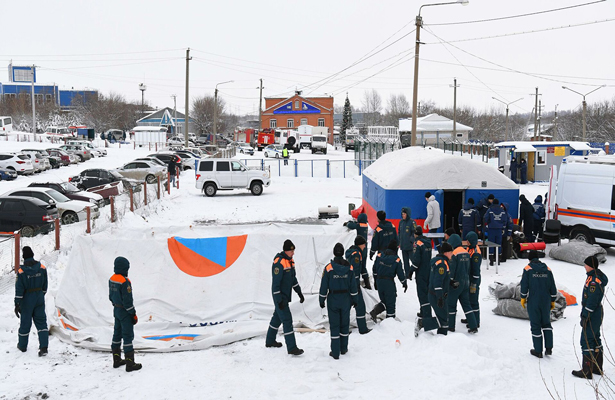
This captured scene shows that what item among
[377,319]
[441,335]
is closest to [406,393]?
[441,335]

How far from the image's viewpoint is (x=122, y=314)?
27.0 feet

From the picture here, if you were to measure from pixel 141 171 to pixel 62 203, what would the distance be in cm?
1372

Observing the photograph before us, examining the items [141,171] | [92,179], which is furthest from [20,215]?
[141,171]

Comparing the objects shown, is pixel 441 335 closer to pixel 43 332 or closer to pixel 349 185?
pixel 43 332

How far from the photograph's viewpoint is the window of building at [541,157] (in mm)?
33344

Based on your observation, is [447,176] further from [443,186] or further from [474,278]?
[474,278]

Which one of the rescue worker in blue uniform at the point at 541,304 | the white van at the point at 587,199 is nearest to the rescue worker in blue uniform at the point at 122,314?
the rescue worker in blue uniform at the point at 541,304

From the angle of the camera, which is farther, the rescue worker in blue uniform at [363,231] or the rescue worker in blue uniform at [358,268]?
the rescue worker in blue uniform at [363,231]

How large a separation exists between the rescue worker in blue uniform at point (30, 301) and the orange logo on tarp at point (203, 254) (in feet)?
8.14

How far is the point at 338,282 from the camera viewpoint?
8570 mm

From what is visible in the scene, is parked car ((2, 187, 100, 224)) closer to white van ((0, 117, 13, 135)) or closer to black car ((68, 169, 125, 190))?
black car ((68, 169, 125, 190))

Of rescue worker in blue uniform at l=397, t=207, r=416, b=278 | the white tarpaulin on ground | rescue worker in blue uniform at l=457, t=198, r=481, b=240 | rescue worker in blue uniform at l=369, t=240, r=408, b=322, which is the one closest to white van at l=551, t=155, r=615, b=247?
rescue worker in blue uniform at l=457, t=198, r=481, b=240

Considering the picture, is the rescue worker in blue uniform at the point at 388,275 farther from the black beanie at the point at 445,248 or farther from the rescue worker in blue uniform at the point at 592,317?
the rescue worker in blue uniform at the point at 592,317

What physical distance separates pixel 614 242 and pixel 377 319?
8.52m
